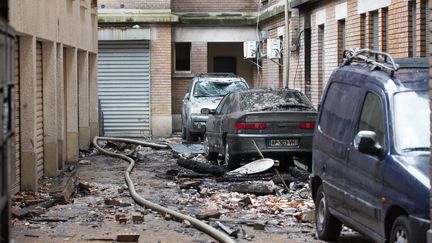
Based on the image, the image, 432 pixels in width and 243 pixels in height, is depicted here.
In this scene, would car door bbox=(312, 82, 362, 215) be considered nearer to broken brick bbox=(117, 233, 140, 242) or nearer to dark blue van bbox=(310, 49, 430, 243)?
dark blue van bbox=(310, 49, 430, 243)

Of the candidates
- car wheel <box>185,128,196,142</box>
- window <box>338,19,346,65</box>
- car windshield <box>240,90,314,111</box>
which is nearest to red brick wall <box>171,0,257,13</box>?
car wheel <box>185,128,196,142</box>

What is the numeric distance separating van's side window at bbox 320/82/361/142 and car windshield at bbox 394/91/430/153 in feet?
2.45

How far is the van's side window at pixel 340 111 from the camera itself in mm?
10039

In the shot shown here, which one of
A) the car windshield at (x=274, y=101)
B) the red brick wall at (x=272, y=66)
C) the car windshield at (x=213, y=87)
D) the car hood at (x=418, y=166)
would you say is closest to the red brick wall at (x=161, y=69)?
the red brick wall at (x=272, y=66)

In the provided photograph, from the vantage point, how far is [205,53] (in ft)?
116

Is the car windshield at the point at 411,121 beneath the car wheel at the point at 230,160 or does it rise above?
above

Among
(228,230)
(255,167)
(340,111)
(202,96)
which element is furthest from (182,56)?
(340,111)

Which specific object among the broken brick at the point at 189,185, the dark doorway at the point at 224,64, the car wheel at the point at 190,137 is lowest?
the car wheel at the point at 190,137

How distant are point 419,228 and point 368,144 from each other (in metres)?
1.17

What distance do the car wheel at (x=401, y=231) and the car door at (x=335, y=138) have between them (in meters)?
1.52

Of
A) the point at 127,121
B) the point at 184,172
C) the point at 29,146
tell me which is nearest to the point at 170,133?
the point at 127,121

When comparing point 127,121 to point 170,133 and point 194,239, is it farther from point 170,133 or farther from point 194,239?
point 194,239

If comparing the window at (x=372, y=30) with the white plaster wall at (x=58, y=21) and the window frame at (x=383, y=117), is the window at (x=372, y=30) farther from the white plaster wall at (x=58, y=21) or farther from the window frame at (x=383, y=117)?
the window frame at (x=383, y=117)

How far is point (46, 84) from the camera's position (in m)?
18.0
